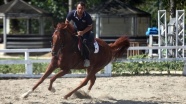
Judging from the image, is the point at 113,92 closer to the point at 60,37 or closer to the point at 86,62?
the point at 86,62

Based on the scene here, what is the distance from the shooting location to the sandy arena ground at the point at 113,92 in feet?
34.3

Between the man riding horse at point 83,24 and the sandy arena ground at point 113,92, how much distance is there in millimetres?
1008

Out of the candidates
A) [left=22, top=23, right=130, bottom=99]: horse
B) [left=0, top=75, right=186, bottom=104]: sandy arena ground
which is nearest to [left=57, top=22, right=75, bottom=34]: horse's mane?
[left=22, top=23, right=130, bottom=99]: horse

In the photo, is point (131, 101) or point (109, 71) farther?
point (109, 71)

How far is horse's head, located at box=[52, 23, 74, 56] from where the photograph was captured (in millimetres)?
9859

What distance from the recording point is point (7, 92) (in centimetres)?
1175

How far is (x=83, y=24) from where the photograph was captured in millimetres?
10641

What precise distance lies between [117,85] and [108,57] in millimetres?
2438

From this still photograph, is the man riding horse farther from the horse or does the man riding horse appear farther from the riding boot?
the horse

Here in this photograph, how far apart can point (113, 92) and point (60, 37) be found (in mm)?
2895

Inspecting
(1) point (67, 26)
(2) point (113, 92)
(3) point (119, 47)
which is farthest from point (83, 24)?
(2) point (113, 92)

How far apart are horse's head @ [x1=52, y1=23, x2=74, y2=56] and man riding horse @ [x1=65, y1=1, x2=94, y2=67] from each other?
326mm

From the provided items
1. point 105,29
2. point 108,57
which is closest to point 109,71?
point 108,57

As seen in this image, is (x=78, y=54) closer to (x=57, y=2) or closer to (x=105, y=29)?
(x=105, y=29)
